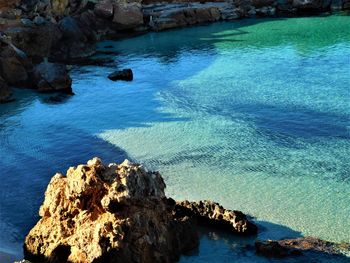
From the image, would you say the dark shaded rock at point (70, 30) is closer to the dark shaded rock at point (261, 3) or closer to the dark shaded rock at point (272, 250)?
the dark shaded rock at point (261, 3)

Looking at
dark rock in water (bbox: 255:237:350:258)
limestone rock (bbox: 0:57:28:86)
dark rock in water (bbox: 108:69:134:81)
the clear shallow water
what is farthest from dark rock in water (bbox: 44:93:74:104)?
dark rock in water (bbox: 255:237:350:258)

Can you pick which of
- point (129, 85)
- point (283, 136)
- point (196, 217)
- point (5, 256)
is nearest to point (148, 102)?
point (129, 85)

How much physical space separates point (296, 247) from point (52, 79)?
95.8ft

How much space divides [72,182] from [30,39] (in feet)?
129

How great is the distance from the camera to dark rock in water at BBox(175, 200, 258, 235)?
1883 cm

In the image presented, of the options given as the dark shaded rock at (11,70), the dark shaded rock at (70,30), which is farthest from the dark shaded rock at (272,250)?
the dark shaded rock at (70,30)

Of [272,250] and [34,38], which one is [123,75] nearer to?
[34,38]

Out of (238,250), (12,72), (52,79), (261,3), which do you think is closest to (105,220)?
(238,250)

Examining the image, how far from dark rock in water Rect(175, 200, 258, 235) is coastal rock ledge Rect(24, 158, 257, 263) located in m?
1.86

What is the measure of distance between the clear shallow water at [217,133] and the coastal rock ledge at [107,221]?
187cm

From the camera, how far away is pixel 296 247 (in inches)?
697

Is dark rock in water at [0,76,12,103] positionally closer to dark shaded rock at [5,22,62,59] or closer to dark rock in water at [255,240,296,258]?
dark shaded rock at [5,22,62,59]

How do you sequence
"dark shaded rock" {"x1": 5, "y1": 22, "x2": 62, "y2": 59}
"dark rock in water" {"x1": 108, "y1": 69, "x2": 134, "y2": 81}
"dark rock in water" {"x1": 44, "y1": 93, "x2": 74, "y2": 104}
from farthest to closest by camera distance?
"dark shaded rock" {"x1": 5, "y1": 22, "x2": 62, "y2": 59} → "dark rock in water" {"x1": 108, "y1": 69, "x2": 134, "y2": 81} → "dark rock in water" {"x1": 44, "y1": 93, "x2": 74, "y2": 104}

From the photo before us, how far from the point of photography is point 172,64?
1934 inches
